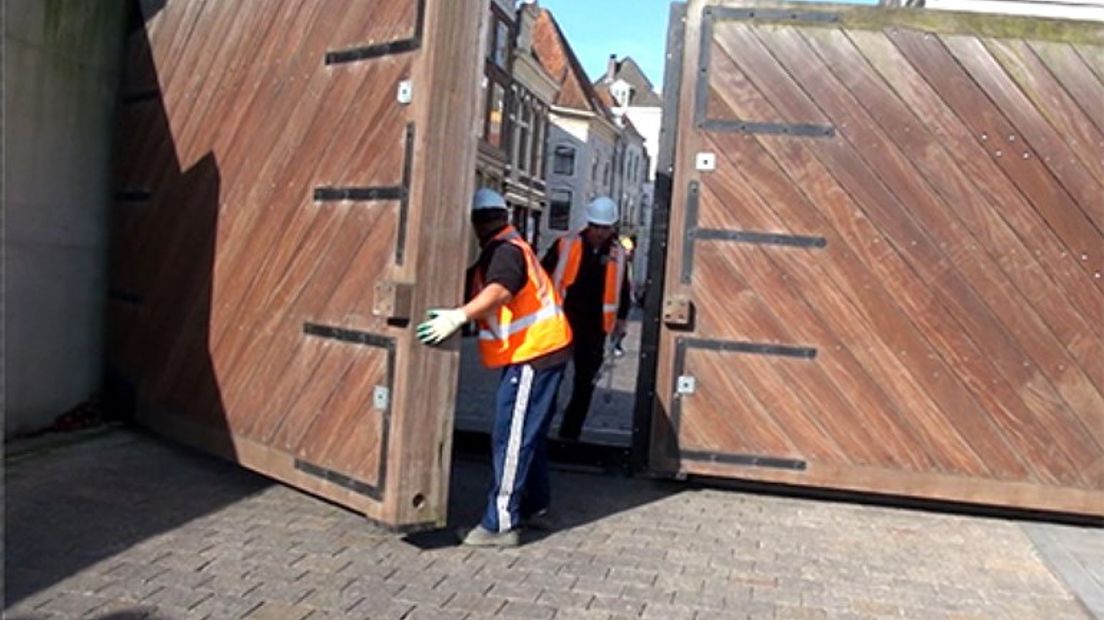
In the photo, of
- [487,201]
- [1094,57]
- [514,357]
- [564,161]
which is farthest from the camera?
[564,161]

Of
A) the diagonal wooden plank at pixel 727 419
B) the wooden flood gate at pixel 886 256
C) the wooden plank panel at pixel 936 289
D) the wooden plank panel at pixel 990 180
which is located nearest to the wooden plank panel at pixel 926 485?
the wooden flood gate at pixel 886 256

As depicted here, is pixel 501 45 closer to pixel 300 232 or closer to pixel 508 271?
pixel 300 232

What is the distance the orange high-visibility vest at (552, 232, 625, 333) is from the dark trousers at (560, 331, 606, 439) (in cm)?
14

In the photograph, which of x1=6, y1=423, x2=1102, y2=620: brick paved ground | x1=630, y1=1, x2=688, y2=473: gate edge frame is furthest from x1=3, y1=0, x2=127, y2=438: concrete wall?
x1=630, y1=1, x2=688, y2=473: gate edge frame

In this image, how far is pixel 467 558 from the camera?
4938 millimetres

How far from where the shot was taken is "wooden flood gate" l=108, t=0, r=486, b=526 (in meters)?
4.85

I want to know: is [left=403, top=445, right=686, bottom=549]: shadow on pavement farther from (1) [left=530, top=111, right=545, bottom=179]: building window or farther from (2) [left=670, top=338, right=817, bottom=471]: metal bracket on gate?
(1) [left=530, top=111, right=545, bottom=179]: building window

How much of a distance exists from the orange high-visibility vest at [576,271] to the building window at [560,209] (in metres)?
40.0

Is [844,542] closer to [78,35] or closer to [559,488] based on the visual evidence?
[559,488]

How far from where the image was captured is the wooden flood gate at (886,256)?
6191 millimetres

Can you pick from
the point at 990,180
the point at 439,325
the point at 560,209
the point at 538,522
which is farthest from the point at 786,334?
the point at 560,209

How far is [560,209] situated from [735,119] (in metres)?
41.6

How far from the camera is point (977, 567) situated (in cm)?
535

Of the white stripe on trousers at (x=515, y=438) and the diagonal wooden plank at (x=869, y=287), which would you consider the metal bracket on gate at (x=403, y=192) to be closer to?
the white stripe on trousers at (x=515, y=438)
